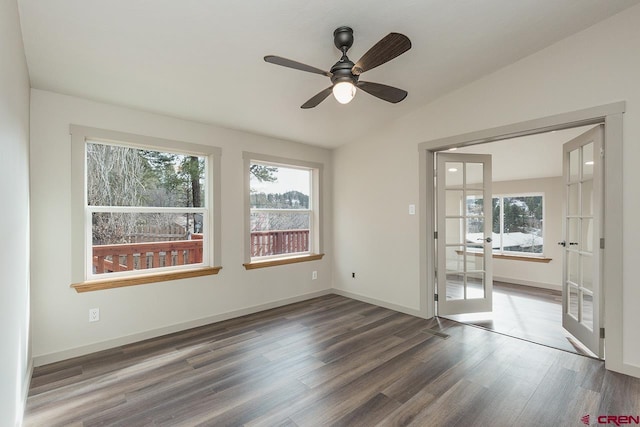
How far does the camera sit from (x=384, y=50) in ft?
6.55

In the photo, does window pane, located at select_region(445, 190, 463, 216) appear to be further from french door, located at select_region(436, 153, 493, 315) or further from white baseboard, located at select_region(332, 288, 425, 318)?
white baseboard, located at select_region(332, 288, 425, 318)

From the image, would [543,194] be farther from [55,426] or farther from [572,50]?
[55,426]

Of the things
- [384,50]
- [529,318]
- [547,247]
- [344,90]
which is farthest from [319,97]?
[547,247]

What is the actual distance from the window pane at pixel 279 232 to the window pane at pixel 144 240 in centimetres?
77

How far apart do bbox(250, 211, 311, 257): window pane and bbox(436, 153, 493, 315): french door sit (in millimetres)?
2008

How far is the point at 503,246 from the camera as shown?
637 cm

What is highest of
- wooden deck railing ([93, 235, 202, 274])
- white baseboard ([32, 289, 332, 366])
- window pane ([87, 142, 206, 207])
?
window pane ([87, 142, 206, 207])

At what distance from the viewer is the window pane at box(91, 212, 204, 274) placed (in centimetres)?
313

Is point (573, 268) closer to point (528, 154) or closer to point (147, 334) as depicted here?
point (528, 154)

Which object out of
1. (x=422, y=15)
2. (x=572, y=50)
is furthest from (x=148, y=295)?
(x=572, y=50)

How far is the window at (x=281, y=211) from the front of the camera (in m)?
4.27

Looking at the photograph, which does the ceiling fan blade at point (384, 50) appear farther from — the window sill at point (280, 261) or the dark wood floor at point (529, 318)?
the dark wood floor at point (529, 318)

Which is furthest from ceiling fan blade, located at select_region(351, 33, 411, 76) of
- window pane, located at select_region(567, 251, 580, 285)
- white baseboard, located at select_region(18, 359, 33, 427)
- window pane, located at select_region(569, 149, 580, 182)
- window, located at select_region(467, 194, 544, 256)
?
window, located at select_region(467, 194, 544, 256)

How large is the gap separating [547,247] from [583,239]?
2.99 meters
